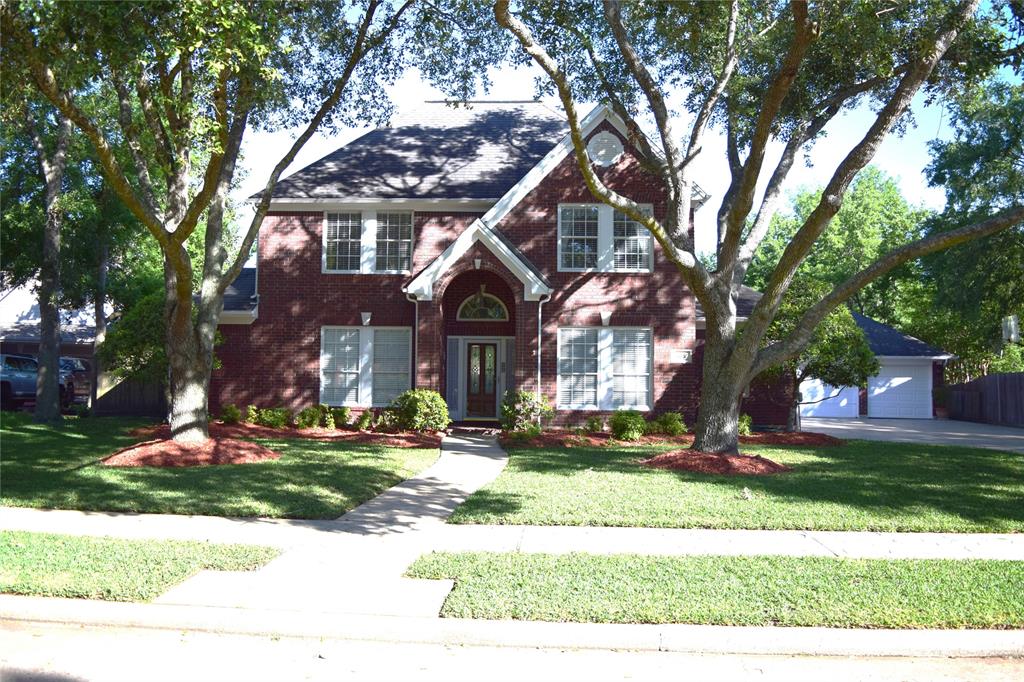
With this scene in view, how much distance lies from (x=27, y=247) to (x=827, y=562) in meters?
26.1

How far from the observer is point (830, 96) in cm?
1541

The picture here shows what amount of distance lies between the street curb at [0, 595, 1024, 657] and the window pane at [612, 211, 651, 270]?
602 inches

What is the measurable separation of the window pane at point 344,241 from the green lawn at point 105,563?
13583 millimetres

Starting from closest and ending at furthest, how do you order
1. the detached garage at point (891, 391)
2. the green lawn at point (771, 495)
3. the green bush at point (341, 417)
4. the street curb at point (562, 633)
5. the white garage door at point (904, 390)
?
the street curb at point (562, 633)
the green lawn at point (771, 495)
the green bush at point (341, 417)
the detached garage at point (891, 391)
the white garage door at point (904, 390)

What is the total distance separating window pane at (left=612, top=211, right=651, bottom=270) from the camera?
20.1 m

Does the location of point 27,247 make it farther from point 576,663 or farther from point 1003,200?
point 1003,200

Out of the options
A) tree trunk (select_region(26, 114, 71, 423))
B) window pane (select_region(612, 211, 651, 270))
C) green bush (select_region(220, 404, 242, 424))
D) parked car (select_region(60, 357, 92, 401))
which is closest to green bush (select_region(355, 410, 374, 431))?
green bush (select_region(220, 404, 242, 424))

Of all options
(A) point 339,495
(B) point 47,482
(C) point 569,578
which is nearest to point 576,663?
(C) point 569,578

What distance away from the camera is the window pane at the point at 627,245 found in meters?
20.1

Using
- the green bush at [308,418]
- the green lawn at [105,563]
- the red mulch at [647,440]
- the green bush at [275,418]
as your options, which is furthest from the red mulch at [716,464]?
the green bush at [275,418]

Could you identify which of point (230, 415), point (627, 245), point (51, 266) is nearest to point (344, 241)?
point (230, 415)

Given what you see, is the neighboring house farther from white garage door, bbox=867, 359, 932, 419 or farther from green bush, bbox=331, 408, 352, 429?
white garage door, bbox=867, 359, 932, 419

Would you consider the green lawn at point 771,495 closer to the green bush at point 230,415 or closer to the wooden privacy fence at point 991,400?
the green bush at point 230,415

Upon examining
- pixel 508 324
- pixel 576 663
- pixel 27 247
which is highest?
pixel 27 247
